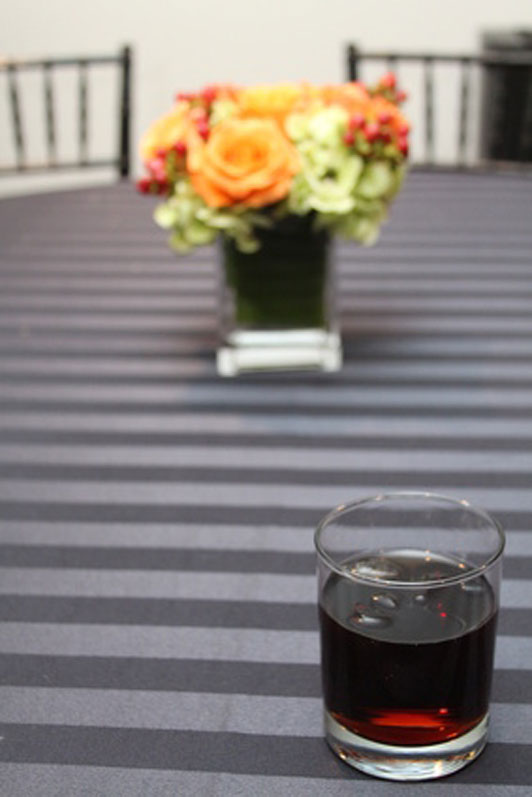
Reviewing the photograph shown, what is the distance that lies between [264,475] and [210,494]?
0.06 meters

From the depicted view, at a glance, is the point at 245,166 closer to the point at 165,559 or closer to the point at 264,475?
the point at 264,475

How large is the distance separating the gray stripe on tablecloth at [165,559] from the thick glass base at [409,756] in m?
0.22

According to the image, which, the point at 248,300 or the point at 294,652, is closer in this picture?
the point at 294,652

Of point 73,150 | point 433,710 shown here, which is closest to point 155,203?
point 433,710

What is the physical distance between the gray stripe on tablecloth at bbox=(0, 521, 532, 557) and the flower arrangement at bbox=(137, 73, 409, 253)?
14.0 inches

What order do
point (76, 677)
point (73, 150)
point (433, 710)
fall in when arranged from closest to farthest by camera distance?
point (433, 710) → point (76, 677) → point (73, 150)

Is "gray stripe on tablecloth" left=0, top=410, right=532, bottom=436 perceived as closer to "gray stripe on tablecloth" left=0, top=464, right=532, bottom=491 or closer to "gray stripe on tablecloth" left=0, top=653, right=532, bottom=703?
"gray stripe on tablecloth" left=0, top=464, right=532, bottom=491

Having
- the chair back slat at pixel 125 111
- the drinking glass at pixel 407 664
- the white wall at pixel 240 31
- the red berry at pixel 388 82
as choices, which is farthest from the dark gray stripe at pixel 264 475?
the white wall at pixel 240 31

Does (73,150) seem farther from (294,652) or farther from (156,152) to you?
(294,652)

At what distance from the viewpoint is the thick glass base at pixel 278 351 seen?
1227 mm

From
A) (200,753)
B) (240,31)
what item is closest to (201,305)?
(200,753)

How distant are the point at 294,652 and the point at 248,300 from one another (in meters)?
0.53

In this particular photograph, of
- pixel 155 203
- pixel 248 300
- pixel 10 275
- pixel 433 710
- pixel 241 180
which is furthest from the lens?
pixel 155 203

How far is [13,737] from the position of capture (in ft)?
2.18
